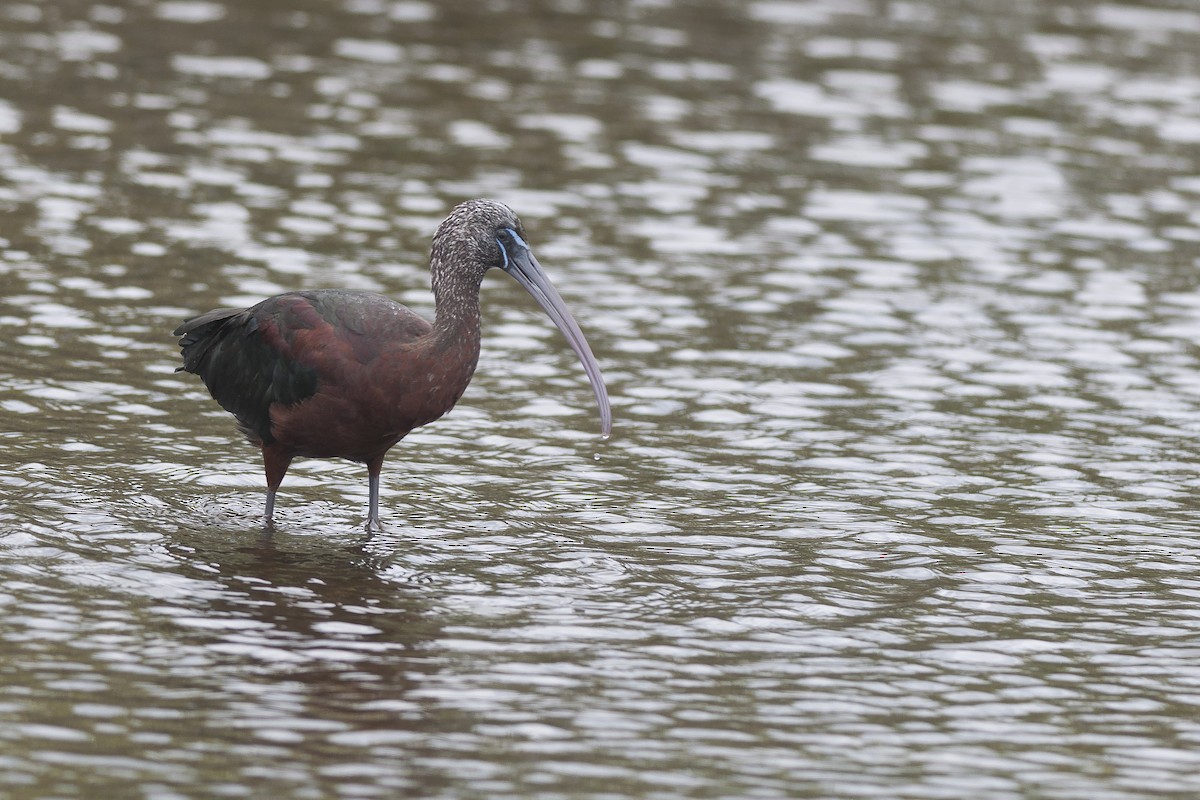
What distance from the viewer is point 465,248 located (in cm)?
1030

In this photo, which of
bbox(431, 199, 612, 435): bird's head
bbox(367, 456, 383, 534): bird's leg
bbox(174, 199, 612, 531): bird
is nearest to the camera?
bbox(174, 199, 612, 531): bird

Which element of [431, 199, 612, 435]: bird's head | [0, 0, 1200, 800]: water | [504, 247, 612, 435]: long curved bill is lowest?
[0, 0, 1200, 800]: water

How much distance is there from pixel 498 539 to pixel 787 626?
1961 mm

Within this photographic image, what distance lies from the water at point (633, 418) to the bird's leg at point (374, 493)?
17 centimetres

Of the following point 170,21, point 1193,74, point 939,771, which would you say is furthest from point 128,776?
point 1193,74

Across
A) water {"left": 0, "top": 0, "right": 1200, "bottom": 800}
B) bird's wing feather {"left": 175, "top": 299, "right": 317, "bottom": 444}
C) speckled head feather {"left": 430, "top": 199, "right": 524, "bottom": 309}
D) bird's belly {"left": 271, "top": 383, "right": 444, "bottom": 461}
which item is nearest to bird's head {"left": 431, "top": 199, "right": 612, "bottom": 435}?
speckled head feather {"left": 430, "top": 199, "right": 524, "bottom": 309}

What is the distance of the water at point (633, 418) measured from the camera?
26.4 ft

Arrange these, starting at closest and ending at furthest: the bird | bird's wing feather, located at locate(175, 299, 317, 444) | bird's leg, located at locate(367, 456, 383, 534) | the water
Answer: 1. the water
2. the bird
3. bird's wing feather, located at locate(175, 299, 317, 444)
4. bird's leg, located at locate(367, 456, 383, 534)

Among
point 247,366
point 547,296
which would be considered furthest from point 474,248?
point 247,366

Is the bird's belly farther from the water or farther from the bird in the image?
the water

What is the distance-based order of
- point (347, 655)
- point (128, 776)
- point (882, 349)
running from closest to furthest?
point (128, 776) → point (347, 655) → point (882, 349)

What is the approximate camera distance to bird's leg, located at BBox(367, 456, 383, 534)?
1046 cm

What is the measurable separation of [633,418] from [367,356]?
3.65 metres

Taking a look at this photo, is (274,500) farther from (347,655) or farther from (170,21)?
(170,21)
